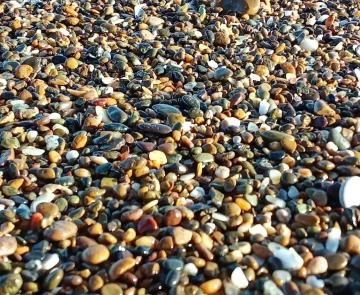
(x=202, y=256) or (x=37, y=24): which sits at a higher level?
(x=202, y=256)

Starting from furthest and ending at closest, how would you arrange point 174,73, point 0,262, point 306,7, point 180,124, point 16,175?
point 306,7, point 174,73, point 180,124, point 16,175, point 0,262

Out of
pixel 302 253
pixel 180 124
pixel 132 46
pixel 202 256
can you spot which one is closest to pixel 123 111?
pixel 180 124

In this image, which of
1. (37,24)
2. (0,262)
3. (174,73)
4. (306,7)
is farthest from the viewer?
(306,7)

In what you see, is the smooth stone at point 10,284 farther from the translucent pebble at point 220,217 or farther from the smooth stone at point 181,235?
the translucent pebble at point 220,217

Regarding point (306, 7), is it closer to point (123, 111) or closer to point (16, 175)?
point (123, 111)


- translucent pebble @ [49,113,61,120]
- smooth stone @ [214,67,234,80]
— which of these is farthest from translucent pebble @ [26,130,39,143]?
smooth stone @ [214,67,234,80]

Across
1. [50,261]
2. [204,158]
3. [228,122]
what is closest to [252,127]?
[228,122]
